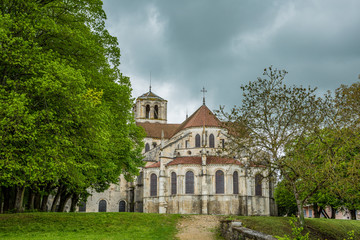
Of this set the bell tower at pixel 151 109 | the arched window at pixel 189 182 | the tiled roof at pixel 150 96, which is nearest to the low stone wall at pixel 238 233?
the arched window at pixel 189 182

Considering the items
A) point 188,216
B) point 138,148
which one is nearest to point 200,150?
point 138,148

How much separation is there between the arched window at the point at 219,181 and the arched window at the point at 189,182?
280cm

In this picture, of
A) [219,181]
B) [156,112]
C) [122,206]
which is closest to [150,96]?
[156,112]

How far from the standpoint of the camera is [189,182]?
4006 cm

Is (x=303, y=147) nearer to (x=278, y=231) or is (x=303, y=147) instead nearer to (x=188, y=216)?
(x=278, y=231)

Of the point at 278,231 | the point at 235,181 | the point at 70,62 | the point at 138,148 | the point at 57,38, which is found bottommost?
the point at 278,231

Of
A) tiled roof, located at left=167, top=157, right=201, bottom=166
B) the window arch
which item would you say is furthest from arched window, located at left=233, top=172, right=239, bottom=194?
the window arch

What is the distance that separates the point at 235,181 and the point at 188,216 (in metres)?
17.3

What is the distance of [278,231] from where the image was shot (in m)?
21.9

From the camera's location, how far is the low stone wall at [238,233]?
10750 mm

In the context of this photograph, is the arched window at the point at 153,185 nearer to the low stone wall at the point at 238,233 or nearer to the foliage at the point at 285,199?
the foliage at the point at 285,199

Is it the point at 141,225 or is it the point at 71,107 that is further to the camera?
the point at 141,225

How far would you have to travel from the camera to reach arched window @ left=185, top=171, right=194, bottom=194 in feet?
131

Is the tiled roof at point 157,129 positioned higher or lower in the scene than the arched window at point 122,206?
higher
